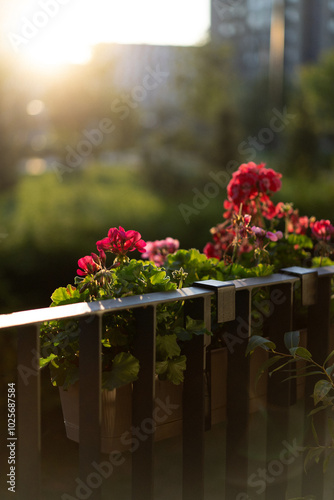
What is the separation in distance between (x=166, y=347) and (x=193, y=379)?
0.39 ft

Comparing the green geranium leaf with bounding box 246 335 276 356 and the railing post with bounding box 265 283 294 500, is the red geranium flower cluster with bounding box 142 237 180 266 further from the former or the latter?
the green geranium leaf with bounding box 246 335 276 356

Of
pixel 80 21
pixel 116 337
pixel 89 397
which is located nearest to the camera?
pixel 89 397

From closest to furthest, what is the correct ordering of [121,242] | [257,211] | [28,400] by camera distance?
1. [28,400]
2. [121,242]
3. [257,211]

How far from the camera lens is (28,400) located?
3.53 feet

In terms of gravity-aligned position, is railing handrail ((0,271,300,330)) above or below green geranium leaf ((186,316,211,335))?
above

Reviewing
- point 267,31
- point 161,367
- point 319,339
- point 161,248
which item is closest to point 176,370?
point 161,367

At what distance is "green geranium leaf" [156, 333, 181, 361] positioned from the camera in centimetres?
134

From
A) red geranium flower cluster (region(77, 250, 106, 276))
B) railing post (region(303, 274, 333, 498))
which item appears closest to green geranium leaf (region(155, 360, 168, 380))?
red geranium flower cluster (region(77, 250, 106, 276))

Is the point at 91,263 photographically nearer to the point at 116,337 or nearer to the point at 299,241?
the point at 116,337

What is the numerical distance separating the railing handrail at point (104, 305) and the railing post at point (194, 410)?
60 millimetres

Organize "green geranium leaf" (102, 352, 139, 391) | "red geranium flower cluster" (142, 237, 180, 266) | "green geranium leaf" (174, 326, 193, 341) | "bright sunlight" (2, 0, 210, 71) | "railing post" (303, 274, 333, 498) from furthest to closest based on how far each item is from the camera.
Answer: "bright sunlight" (2, 0, 210, 71), "red geranium flower cluster" (142, 237, 180, 266), "railing post" (303, 274, 333, 498), "green geranium leaf" (174, 326, 193, 341), "green geranium leaf" (102, 352, 139, 391)

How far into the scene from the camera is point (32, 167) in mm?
11469

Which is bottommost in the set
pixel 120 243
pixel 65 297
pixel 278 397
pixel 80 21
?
pixel 278 397

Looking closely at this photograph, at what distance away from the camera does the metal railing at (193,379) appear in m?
1.09
